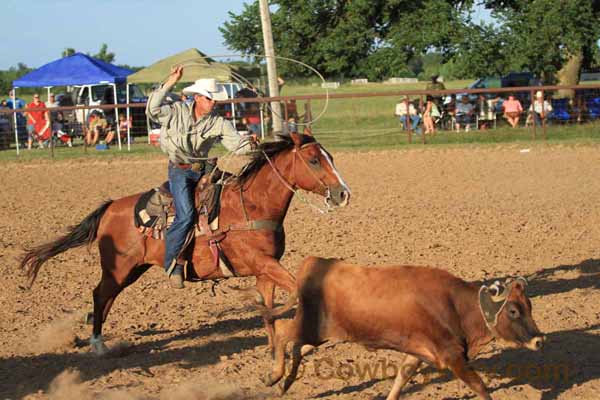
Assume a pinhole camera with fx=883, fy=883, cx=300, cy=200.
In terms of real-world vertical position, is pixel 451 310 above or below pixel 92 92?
below

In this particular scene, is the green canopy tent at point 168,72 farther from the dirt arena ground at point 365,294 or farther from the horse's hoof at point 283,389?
the horse's hoof at point 283,389

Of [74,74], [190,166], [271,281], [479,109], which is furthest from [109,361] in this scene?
[74,74]

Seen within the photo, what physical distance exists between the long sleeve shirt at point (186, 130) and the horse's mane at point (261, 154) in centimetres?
10

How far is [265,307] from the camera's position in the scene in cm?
573

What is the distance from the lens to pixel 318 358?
20.2 ft

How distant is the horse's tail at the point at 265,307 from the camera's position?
5.34 m

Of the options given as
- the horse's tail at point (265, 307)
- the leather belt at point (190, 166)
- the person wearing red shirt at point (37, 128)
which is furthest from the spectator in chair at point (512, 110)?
the horse's tail at point (265, 307)

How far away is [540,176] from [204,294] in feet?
26.9

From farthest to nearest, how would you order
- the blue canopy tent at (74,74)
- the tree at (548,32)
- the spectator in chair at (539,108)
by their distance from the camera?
the tree at (548,32)
the blue canopy tent at (74,74)
the spectator in chair at (539,108)

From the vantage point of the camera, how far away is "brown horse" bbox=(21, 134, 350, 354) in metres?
6.28

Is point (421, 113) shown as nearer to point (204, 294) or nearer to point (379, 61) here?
point (379, 61)

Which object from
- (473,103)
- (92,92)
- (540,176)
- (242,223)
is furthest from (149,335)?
(92,92)

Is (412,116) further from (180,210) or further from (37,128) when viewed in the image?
(180,210)

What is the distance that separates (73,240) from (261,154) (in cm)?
175
